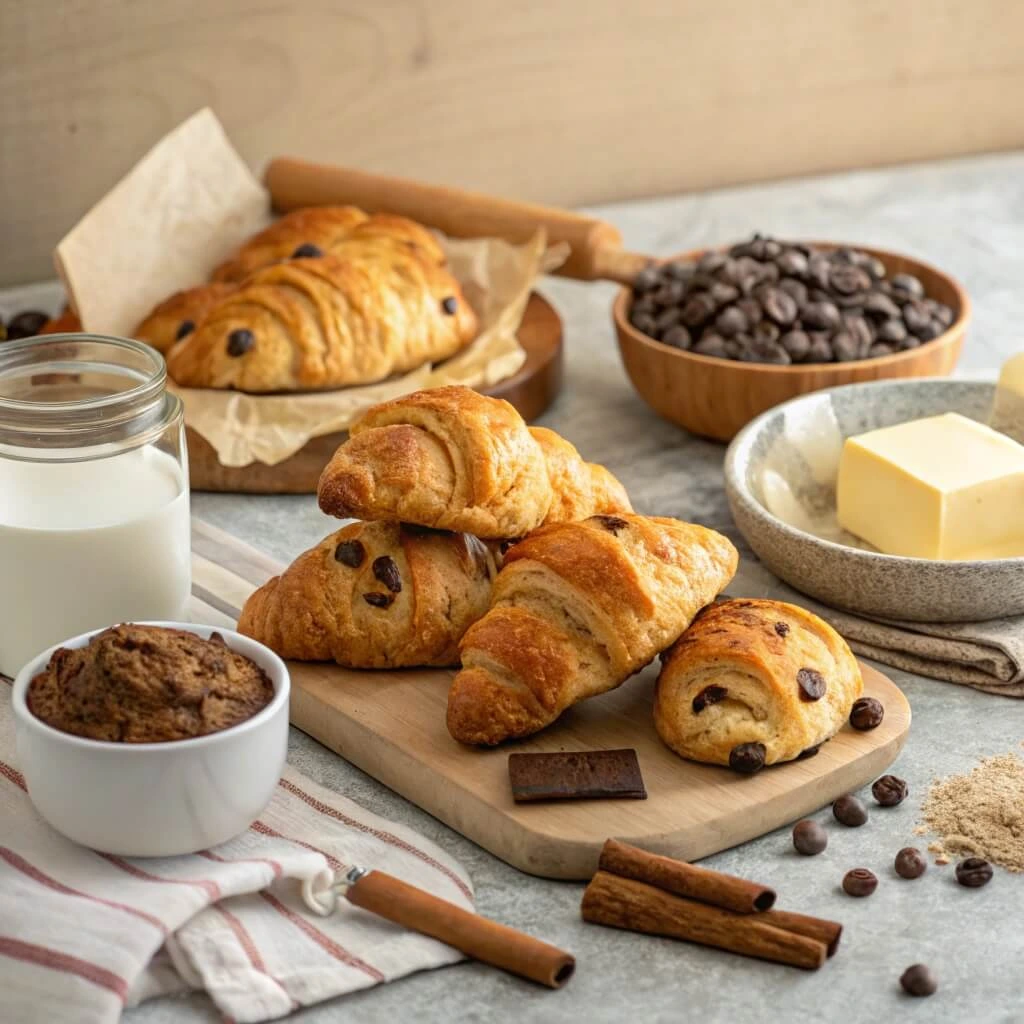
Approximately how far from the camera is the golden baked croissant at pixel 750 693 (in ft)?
4.31

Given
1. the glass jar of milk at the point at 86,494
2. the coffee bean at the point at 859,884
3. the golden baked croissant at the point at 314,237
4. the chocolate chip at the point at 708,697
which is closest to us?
the coffee bean at the point at 859,884

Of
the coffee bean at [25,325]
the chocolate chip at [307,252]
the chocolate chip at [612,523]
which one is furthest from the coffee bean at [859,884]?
the coffee bean at [25,325]

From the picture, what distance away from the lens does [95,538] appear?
1.47 meters

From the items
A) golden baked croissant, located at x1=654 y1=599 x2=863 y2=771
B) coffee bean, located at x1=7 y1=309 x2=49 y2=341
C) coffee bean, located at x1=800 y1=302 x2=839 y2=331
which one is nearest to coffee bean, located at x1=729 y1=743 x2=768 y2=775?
golden baked croissant, located at x1=654 y1=599 x2=863 y2=771

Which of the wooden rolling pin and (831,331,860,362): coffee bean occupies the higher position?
the wooden rolling pin

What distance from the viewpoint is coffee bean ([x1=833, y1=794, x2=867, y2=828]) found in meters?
1.32

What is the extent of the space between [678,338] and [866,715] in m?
0.85

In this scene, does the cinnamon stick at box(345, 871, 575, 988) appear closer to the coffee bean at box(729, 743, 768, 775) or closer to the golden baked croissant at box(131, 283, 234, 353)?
the coffee bean at box(729, 743, 768, 775)

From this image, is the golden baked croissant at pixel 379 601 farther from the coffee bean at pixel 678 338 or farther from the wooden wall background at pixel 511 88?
the wooden wall background at pixel 511 88

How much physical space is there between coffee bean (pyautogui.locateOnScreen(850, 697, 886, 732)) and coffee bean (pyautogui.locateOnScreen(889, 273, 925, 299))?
94cm

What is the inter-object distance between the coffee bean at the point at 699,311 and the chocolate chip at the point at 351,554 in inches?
32.3

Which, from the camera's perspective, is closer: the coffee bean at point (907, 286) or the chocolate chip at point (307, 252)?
the coffee bean at point (907, 286)

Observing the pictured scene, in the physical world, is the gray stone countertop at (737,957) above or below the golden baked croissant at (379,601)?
below

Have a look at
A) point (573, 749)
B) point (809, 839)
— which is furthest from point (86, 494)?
point (809, 839)
